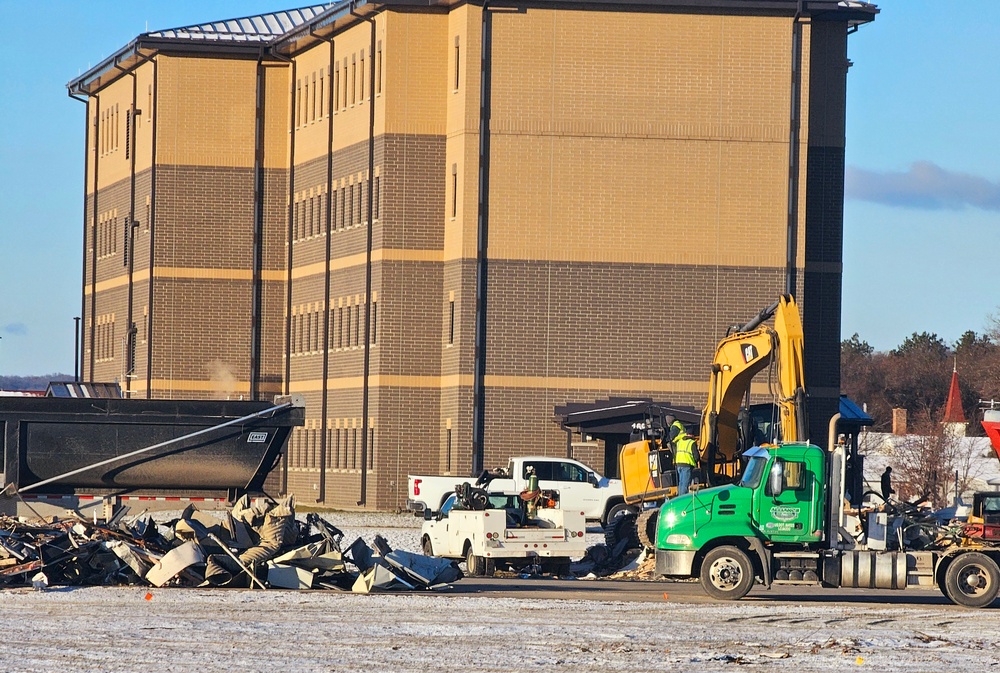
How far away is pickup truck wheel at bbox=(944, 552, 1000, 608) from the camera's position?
78.0 feet

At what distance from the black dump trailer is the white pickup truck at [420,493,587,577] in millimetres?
3397

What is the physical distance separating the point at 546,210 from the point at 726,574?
78.0 feet

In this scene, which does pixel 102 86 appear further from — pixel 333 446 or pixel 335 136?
pixel 333 446

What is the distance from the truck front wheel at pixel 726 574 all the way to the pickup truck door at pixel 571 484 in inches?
669

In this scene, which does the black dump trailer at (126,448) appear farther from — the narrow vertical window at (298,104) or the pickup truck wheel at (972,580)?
the narrow vertical window at (298,104)

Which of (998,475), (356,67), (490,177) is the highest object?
(356,67)

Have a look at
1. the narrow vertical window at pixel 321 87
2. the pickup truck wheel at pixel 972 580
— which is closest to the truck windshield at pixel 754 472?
the pickup truck wheel at pixel 972 580

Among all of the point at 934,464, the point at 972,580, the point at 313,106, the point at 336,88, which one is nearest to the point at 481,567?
the point at 972,580

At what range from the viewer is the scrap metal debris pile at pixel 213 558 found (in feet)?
82.0

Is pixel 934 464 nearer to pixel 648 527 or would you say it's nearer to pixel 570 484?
pixel 570 484

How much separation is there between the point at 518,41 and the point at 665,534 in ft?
81.0

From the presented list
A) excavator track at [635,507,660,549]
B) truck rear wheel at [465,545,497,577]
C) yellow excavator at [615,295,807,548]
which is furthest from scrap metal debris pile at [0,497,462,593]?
yellow excavator at [615,295,807,548]

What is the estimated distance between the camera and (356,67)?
51.2m

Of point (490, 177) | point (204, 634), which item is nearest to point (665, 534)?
point (204, 634)
